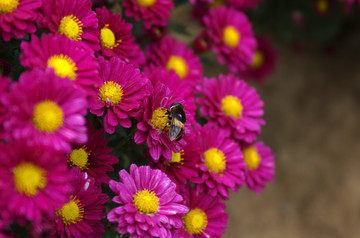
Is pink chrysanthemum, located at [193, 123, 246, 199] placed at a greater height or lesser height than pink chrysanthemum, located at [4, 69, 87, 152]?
lesser

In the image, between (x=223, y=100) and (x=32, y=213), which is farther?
(x=223, y=100)

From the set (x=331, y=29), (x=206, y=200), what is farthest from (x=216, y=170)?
(x=331, y=29)

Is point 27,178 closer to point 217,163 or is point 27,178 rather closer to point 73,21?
point 73,21

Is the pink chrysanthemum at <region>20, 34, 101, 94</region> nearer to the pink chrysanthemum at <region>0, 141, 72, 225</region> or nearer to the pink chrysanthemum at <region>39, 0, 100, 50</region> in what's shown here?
the pink chrysanthemum at <region>39, 0, 100, 50</region>

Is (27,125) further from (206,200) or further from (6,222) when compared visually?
(206,200)

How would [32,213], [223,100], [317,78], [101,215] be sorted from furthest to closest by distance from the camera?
1. [317,78]
2. [223,100]
3. [101,215]
4. [32,213]

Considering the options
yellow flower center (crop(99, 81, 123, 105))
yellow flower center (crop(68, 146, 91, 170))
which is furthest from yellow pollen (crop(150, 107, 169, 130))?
yellow flower center (crop(68, 146, 91, 170))
